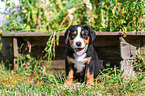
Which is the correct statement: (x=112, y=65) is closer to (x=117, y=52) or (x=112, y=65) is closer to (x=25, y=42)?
(x=117, y=52)

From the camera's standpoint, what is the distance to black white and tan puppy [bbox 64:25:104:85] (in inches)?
115

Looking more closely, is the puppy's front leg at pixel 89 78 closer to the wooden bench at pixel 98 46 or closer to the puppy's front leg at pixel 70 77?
the puppy's front leg at pixel 70 77

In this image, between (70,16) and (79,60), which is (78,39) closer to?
(79,60)

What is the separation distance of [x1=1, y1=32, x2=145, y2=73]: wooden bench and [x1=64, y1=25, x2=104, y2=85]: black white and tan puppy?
0.60 meters

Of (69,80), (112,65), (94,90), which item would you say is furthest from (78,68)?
(112,65)

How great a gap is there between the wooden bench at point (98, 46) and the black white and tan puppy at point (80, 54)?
599 mm

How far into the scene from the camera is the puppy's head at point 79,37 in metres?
2.87

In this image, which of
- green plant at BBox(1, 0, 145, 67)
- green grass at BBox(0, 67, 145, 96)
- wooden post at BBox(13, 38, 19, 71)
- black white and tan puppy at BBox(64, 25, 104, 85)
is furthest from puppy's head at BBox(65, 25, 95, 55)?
wooden post at BBox(13, 38, 19, 71)

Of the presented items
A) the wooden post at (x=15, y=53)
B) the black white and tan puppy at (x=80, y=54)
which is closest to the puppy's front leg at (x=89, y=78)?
the black white and tan puppy at (x=80, y=54)

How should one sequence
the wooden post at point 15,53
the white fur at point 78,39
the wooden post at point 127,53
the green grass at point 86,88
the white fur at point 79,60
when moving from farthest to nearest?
the wooden post at point 15,53, the wooden post at point 127,53, the white fur at point 79,60, the white fur at point 78,39, the green grass at point 86,88

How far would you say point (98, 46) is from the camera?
3857 mm

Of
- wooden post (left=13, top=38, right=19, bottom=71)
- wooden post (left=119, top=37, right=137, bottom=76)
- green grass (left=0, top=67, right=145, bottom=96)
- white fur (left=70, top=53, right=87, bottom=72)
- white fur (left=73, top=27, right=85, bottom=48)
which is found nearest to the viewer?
green grass (left=0, top=67, right=145, bottom=96)

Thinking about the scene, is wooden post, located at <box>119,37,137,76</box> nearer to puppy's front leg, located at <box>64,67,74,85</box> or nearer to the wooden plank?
the wooden plank

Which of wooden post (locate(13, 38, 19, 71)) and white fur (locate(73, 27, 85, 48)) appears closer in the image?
white fur (locate(73, 27, 85, 48))
